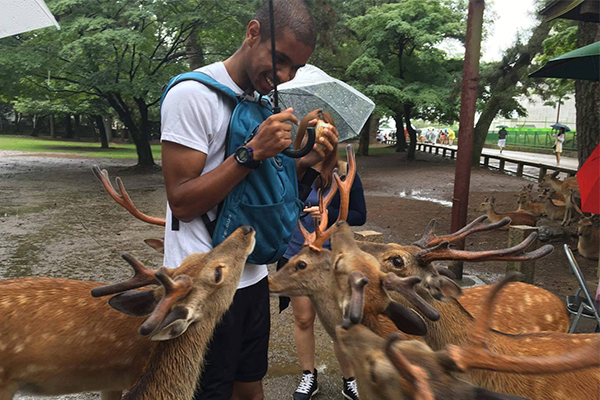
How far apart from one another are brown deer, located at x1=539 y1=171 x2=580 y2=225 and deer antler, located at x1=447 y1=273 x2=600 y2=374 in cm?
881

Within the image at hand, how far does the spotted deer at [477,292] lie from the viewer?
97.7 inches

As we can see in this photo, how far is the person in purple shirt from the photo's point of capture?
3.03 metres

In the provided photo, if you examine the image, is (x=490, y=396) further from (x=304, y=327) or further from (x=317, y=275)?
(x=304, y=327)

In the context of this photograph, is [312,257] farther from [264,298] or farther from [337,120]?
[337,120]

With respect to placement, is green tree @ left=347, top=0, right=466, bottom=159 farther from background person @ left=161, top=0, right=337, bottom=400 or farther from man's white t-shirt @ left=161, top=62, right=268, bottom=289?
man's white t-shirt @ left=161, top=62, right=268, bottom=289

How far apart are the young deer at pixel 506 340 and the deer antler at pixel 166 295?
1.15m

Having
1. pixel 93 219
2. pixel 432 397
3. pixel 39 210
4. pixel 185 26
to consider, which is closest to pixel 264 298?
pixel 432 397

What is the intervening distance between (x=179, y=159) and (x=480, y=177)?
15819 mm

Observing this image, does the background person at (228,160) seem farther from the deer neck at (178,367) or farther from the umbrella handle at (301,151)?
the umbrella handle at (301,151)

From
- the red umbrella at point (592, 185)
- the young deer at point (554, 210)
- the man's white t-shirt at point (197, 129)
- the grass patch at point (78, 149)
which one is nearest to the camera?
the man's white t-shirt at point (197, 129)

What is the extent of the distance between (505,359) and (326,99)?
317 centimetres

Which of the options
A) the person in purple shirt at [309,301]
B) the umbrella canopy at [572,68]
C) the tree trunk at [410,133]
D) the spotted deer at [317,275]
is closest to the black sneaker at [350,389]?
the person in purple shirt at [309,301]

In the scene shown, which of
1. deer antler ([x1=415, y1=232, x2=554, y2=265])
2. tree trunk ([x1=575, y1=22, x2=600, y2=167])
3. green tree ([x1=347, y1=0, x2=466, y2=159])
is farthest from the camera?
green tree ([x1=347, y1=0, x2=466, y2=159])

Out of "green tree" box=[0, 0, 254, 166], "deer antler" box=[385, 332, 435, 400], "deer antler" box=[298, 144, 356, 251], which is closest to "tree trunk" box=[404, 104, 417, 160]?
"green tree" box=[0, 0, 254, 166]
